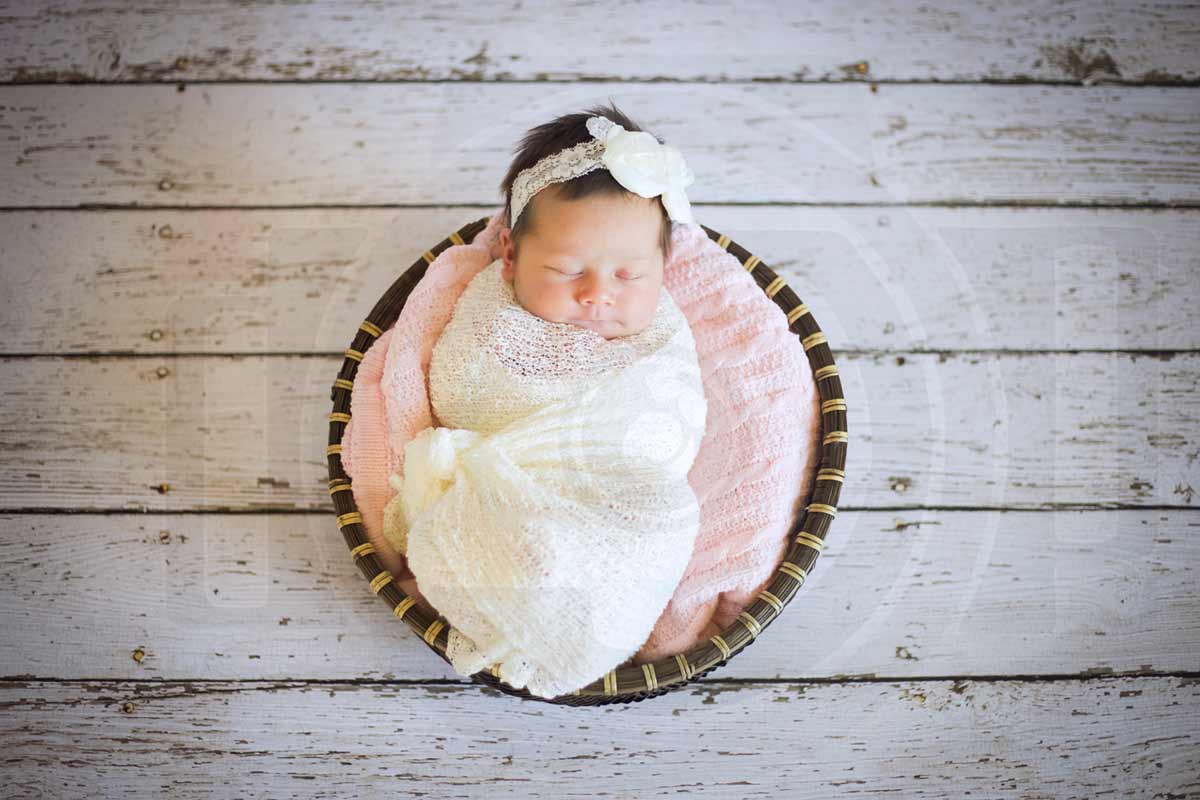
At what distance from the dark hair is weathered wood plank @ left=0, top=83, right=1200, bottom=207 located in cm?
29

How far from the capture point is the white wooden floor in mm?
1248

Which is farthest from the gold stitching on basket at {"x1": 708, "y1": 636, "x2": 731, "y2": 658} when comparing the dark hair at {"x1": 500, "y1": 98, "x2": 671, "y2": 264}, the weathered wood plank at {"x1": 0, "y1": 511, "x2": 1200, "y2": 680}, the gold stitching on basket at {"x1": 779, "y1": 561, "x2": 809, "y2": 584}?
the dark hair at {"x1": 500, "y1": 98, "x2": 671, "y2": 264}

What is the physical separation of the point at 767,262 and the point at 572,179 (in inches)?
18.8

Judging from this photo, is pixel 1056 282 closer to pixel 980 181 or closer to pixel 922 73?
pixel 980 181

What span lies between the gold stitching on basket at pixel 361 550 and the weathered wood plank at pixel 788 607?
0.22 meters

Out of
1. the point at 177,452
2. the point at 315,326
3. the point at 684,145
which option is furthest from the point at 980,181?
the point at 177,452

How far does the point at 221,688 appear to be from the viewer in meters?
1.25

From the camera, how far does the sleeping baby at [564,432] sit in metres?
0.98

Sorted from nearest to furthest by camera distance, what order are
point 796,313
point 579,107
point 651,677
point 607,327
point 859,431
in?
1. point 651,677
2. point 607,327
3. point 796,313
4. point 859,431
5. point 579,107

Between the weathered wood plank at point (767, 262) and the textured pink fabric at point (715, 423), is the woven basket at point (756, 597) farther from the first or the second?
the weathered wood plank at point (767, 262)

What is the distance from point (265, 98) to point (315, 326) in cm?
44

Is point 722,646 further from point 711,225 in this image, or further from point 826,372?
point 711,225

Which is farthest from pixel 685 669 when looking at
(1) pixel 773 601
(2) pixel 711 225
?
(2) pixel 711 225

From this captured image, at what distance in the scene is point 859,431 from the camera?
54.4 inches
